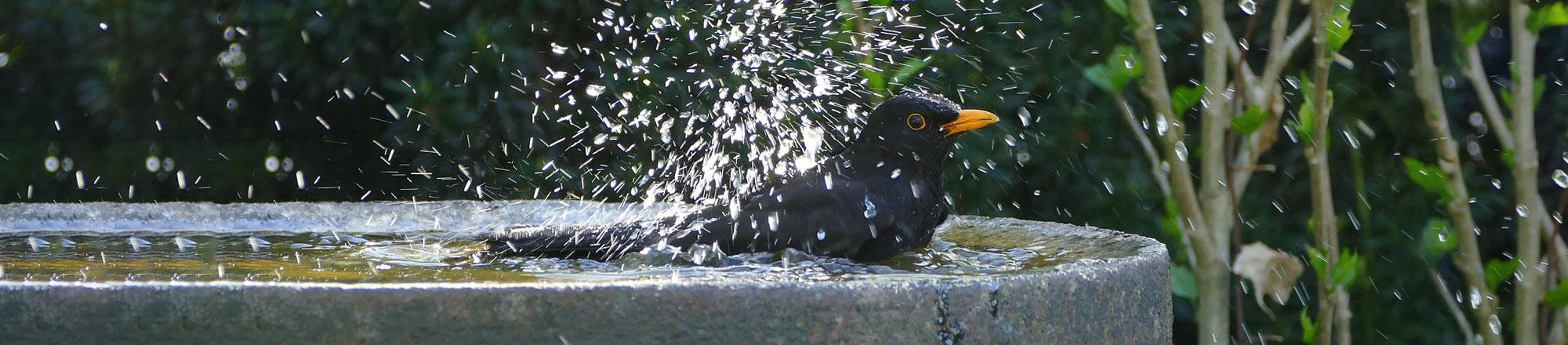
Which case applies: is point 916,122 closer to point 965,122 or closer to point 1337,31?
point 965,122

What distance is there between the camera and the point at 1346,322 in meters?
2.97

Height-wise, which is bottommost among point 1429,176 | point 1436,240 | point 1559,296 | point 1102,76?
point 1559,296

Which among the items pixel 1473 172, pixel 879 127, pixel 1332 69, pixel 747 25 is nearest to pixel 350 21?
pixel 747 25

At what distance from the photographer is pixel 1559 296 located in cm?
278

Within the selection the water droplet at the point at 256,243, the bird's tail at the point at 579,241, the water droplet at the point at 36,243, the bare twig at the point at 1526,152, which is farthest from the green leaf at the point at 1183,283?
the water droplet at the point at 36,243

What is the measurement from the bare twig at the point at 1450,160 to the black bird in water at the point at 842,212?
931mm

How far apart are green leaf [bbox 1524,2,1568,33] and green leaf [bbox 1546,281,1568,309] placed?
0.47m

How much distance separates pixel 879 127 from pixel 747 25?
107 cm

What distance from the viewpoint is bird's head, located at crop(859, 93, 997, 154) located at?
2.65m

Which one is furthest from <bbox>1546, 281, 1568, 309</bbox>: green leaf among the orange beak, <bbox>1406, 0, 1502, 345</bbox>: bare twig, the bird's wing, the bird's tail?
the bird's tail

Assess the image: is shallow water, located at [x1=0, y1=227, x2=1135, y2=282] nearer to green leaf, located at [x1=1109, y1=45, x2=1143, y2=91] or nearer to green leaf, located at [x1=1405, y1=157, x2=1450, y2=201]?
green leaf, located at [x1=1109, y1=45, x2=1143, y2=91]

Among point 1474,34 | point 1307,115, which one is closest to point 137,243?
point 1307,115

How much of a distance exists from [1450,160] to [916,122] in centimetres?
104

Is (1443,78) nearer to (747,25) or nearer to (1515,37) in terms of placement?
(1515,37)
